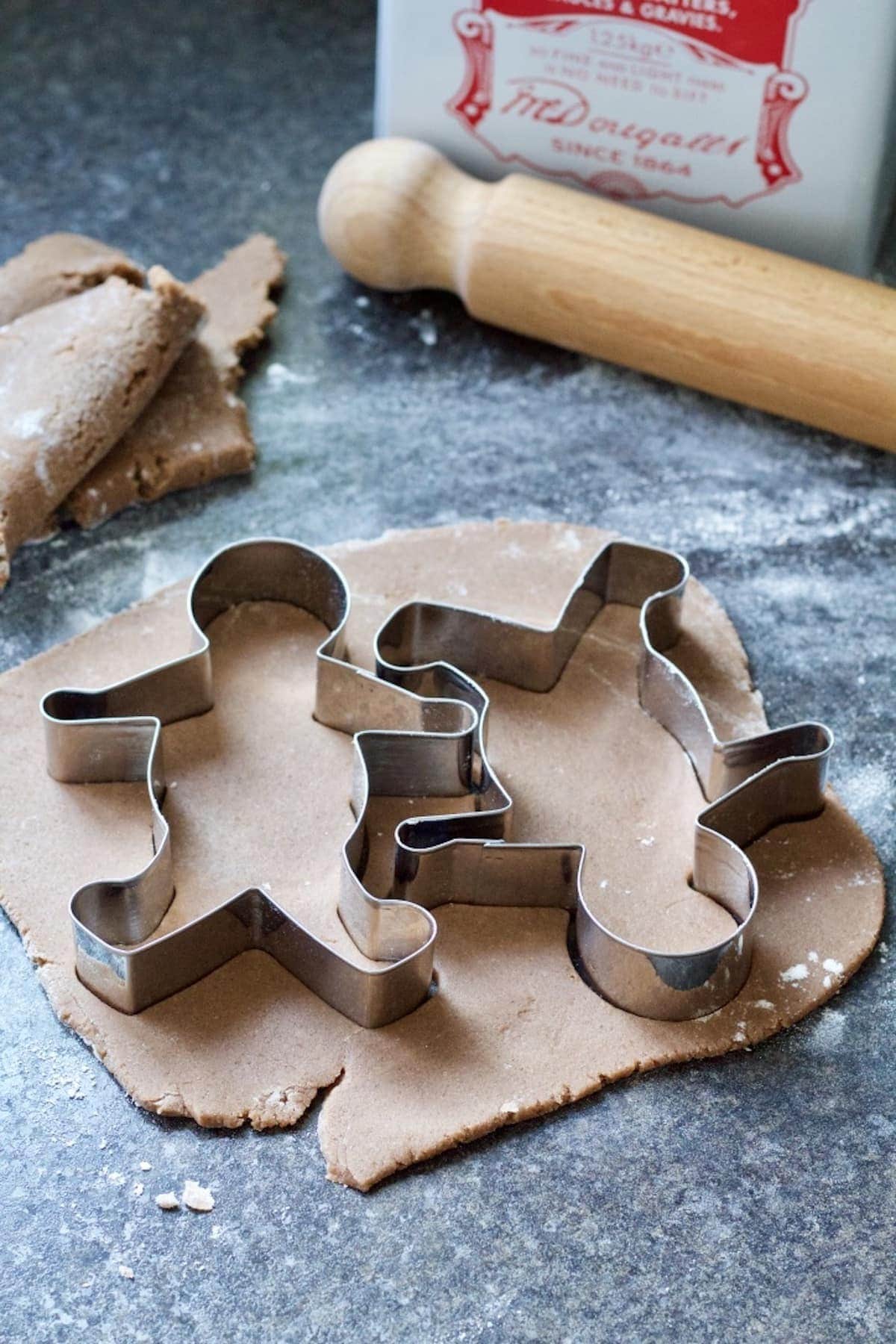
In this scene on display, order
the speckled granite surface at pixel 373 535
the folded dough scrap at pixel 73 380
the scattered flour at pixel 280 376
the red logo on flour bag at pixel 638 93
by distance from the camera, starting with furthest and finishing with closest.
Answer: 1. the scattered flour at pixel 280 376
2. the red logo on flour bag at pixel 638 93
3. the folded dough scrap at pixel 73 380
4. the speckled granite surface at pixel 373 535

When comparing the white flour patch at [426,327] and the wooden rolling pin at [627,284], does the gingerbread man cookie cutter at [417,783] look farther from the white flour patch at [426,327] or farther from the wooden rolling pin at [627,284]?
the white flour patch at [426,327]

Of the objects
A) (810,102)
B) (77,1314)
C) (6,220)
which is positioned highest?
(810,102)

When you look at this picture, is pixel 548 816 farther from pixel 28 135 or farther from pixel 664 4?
pixel 28 135

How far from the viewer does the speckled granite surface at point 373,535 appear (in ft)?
3.22

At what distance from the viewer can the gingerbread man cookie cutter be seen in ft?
3.57

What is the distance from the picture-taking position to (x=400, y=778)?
123cm

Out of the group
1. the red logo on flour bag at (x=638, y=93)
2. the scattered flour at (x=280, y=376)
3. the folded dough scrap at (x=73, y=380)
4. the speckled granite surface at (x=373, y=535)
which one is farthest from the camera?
the scattered flour at (x=280, y=376)

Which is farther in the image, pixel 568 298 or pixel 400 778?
pixel 568 298

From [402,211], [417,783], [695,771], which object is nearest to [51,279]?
[402,211]

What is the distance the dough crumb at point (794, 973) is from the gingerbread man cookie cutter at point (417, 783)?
0.03 metres

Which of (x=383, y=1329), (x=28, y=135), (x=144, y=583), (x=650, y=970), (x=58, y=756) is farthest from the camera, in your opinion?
(x=28, y=135)

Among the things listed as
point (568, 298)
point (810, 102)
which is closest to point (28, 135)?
point (568, 298)

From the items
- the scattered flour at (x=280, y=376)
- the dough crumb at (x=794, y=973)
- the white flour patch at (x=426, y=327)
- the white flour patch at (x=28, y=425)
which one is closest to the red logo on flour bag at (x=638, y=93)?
the white flour patch at (x=426, y=327)

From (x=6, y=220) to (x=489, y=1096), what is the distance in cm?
113
